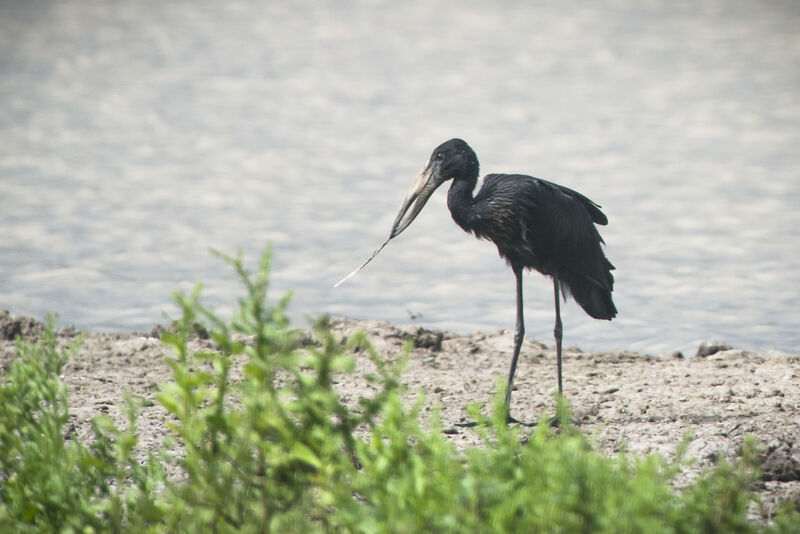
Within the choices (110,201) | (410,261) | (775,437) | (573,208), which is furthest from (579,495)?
(110,201)

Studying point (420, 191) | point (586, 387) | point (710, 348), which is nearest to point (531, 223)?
point (420, 191)

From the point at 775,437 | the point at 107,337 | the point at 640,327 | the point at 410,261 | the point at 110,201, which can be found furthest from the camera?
the point at 110,201

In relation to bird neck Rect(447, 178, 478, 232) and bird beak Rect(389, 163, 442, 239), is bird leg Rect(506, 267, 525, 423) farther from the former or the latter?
bird beak Rect(389, 163, 442, 239)

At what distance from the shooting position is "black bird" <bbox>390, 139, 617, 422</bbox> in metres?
7.23

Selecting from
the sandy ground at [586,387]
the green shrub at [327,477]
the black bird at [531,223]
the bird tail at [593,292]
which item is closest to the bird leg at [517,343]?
the black bird at [531,223]

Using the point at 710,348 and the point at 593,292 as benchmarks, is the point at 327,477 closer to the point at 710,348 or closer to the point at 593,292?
the point at 593,292

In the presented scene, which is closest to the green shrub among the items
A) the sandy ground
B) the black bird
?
the sandy ground

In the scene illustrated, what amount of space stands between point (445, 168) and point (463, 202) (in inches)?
12.0

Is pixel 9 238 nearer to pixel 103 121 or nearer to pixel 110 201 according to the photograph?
pixel 110 201

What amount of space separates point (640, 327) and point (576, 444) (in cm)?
614

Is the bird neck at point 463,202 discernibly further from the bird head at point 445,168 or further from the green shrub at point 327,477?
the green shrub at point 327,477

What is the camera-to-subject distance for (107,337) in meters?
8.52

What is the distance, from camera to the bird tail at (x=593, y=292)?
24.8ft

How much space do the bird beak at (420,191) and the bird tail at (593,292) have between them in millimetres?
1107
